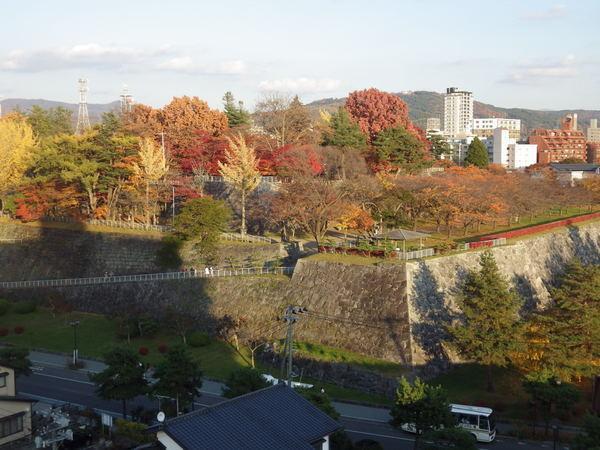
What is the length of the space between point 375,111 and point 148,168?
28488 millimetres

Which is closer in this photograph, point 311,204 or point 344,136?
point 311,204

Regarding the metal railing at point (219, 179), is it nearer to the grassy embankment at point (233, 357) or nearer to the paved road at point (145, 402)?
the grassy embankment at point (233, 357)

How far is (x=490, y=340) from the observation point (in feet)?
81.4

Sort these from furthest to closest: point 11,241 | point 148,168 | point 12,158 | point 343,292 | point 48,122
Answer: point 48,122 → point 12,158 → point 11,241 → point 148,168 → point 343,292

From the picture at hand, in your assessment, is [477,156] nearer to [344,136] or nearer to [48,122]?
[344,136]

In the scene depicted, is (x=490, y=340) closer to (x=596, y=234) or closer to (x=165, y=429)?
(x=165, y=429)

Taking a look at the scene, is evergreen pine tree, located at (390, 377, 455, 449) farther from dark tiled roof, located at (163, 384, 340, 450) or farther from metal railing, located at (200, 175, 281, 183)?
metal railing, located at (200, 175, 281, 183)

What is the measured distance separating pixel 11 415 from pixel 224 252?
18184mm

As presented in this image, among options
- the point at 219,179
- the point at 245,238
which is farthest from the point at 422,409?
the point at 219,179

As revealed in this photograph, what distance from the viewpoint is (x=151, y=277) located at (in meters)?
38.1

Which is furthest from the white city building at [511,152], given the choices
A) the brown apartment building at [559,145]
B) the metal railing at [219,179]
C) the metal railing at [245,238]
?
the metal railing at [245,238]

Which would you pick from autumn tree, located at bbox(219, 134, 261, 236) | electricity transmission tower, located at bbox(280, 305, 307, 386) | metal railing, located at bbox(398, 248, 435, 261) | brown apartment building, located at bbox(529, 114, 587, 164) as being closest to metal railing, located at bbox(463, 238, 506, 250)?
metal railing, located at bbox(398, 248, 435, 261)

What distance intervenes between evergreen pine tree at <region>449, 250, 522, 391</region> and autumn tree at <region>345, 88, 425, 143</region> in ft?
119

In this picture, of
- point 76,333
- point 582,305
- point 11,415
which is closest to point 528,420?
point 582,305
